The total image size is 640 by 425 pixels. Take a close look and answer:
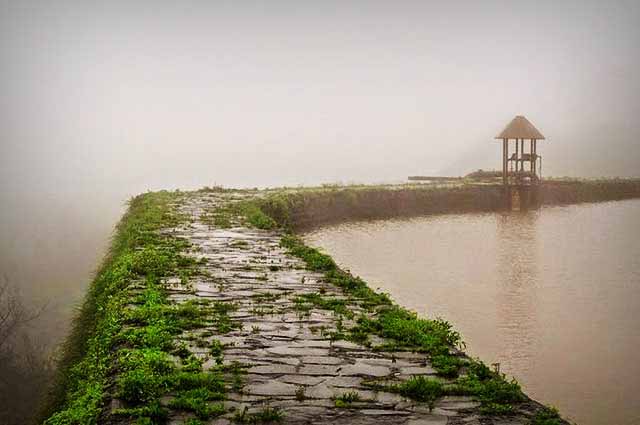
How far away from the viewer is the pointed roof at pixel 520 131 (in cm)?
2730

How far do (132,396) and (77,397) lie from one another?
878 millimetres

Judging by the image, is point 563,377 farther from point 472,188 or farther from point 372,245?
point 472,188

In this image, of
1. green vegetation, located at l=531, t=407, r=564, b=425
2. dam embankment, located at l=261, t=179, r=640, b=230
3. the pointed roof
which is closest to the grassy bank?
green vegetation, located at l=531, t=407, r=564, b=425

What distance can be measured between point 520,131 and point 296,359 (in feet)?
75.9

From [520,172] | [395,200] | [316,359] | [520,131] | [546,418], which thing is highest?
[520,131]

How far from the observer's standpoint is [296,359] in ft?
20.9

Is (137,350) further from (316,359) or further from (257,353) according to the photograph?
(316,359)

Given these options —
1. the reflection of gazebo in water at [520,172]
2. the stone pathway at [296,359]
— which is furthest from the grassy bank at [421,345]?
the reflection of gazebo in water at [520,172]

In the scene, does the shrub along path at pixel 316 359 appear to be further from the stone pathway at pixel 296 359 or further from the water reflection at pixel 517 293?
the water reflection at pixel 517 293

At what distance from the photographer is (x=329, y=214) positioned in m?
23.4

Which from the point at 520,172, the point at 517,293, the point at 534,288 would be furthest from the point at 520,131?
the point at 517,293

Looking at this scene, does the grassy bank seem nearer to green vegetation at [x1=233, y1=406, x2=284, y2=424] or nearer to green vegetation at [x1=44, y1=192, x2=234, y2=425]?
green vegetation at [x1=233, y1=406, x2=284, y2=424]

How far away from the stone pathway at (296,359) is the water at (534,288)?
7.18 feet

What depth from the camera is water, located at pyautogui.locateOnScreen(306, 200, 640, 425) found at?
7.87 metres
